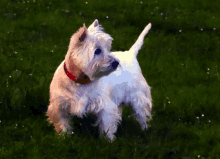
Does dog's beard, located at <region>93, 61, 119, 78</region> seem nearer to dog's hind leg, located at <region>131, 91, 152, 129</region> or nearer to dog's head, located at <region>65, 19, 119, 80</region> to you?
dog's head, located at <region>65, 19, 119, 80</region>

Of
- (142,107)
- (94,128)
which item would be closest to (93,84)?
(94,128)

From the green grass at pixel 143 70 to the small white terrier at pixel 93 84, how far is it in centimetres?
32

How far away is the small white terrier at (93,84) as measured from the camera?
12.7 ft

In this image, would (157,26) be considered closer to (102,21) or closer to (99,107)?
(102,21)

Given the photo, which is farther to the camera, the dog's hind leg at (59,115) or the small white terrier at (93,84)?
the dog's hind leg at (59,115)

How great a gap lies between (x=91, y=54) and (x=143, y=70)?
314 centimetres

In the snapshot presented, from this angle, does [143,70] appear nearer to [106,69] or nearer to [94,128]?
[94,128]

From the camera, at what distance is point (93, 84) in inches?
165

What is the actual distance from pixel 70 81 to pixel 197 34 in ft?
19.0

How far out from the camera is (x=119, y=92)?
4.81m

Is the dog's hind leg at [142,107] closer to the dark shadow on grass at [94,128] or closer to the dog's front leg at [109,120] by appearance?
the dark shadow on grass at [94,128]

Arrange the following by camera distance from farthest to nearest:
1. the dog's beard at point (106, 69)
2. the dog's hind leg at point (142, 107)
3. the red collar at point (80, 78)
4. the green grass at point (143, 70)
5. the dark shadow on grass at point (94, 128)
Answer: the dog's hind leg at point (142, 107) < the dark shadow on grass at point (94, 128) < the green grass at point (143, 70) < the red collar at point (80, 78) < the dog's beard at point (106, 69)

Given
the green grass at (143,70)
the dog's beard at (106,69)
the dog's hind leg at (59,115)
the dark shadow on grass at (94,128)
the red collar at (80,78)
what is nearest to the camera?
the dog's beard at (106,69)

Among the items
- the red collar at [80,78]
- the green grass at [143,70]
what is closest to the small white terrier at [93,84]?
the red collar at [80,78]
